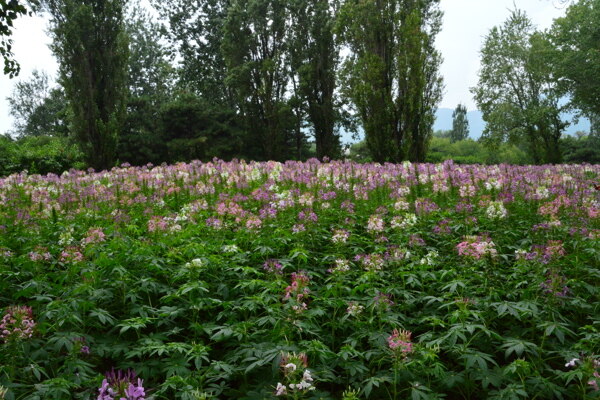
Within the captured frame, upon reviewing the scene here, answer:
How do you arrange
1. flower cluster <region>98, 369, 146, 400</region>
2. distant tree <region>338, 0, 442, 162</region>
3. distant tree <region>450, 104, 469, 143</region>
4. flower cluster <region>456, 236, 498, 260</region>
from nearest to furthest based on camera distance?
flower cluster <region>98, 369, 146, 400</region>, flower cluster <region>456, 236, 498, 260</region>, distant tree <region>338, 0, 442, 162</region>, distant tree <region>450, 104, 469, 143</region>

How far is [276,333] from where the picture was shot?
12.4ft

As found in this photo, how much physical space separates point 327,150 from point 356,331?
21662 millimetres

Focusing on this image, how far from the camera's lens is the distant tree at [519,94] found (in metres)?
31.2

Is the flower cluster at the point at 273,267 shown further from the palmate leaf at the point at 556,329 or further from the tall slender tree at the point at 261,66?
the tall slender tree at the point at 261,66

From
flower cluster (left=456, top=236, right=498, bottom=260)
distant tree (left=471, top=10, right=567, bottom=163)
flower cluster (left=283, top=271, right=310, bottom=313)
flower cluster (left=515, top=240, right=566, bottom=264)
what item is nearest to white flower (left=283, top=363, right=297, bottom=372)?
flower cluster (left=283, top=271, right=310, bottom=313)

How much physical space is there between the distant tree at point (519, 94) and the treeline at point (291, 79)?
94 mm

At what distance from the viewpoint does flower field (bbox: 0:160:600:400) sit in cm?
341

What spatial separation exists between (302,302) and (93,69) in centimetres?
1781

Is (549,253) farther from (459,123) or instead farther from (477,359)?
(459,123)

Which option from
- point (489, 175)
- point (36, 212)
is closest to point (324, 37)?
point (489, 175)

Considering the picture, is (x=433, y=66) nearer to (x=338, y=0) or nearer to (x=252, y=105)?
(x=338, y=0)

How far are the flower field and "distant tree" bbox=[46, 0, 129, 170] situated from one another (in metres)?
10.6

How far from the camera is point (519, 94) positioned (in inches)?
1345

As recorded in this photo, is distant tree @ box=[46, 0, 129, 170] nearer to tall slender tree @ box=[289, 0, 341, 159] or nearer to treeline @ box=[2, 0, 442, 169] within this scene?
treeline @ box=[2, 0, 442, 169]
